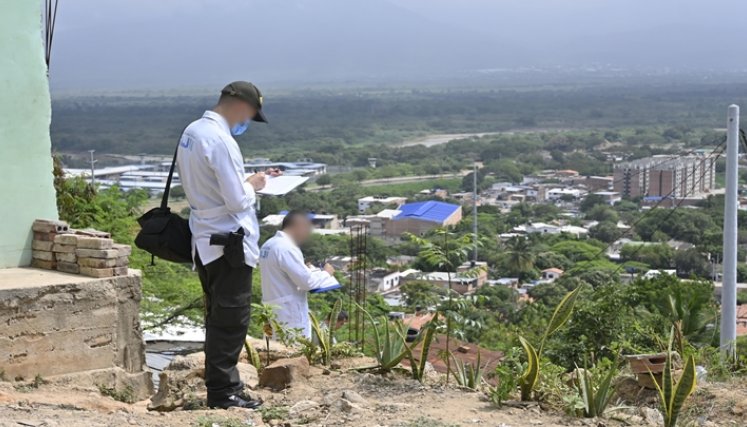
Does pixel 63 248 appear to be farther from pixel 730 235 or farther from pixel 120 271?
pixel 730 235

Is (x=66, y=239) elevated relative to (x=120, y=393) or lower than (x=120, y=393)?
elevated

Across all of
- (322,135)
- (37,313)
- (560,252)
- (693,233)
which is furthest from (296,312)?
(322,135)

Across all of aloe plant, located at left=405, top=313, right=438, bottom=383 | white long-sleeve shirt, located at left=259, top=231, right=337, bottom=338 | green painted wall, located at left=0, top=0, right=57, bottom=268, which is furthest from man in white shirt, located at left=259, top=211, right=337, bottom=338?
green painted wall, located at left=0, top=0, right=57, bottom=268

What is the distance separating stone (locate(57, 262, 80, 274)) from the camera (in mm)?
5418

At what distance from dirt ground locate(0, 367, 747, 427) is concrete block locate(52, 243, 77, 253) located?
0.71m

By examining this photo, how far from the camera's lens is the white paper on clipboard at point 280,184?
4668 mm

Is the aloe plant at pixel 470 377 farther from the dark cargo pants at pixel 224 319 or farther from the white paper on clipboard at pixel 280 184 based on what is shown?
the white paper on clipboard at pixel 280 184

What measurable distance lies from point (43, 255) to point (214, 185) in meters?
1.50

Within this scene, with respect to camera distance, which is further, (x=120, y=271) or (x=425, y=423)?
(x=120, y=271)

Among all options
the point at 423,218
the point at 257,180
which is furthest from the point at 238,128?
the point at 423,218

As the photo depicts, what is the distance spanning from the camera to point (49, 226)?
555 centimetres

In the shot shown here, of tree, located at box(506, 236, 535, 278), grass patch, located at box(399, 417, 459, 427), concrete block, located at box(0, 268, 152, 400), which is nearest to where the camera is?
grass patch, located at box(399, 417, 459, 427)

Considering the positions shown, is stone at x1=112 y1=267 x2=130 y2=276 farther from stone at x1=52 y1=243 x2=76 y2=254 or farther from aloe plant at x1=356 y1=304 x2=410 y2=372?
aloe plant at x1=356 y1=304 x2=410 y2=372

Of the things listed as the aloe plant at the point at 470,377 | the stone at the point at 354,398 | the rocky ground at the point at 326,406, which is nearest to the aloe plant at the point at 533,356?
the rocky ground at the point at 326,406
